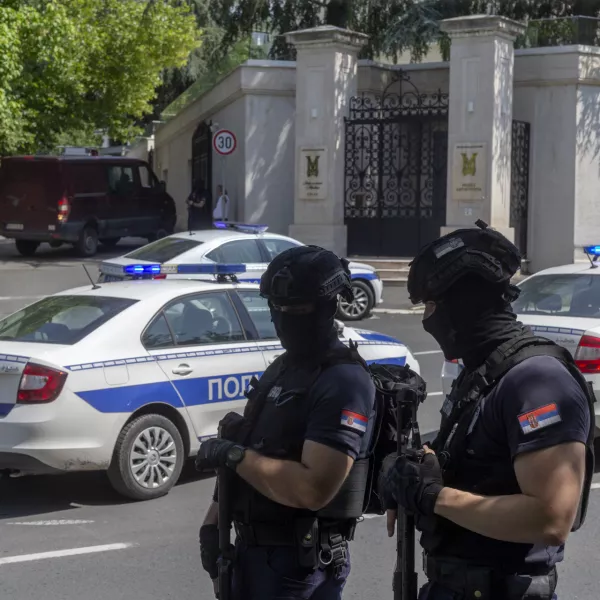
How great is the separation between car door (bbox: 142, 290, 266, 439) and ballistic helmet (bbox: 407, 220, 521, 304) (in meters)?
4.60

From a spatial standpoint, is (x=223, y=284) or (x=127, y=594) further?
(x=223, y=284)

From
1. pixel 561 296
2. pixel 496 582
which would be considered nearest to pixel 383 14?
pixel 561 296

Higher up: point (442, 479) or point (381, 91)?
point (381, 91)

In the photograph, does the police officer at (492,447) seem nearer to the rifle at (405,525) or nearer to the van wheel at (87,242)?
the rifle at (405,525)

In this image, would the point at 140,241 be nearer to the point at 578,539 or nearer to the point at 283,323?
the point at 578,539

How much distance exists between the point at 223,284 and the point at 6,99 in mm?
16749

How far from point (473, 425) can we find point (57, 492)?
521 cm

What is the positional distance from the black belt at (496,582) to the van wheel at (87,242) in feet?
77.4

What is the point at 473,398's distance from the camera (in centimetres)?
269

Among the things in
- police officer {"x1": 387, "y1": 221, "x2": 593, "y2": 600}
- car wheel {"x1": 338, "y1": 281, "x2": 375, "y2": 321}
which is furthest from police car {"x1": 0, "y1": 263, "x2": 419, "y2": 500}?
car wheel {"x1": 338, "y1": 281, "x2": 375, "y2": 321}

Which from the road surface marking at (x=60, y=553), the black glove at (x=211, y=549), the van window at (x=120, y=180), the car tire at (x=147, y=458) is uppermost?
the van window at (x=120, y=180)

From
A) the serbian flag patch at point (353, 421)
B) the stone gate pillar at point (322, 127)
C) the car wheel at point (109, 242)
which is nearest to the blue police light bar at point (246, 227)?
the stone gate pillar at point (322, 127)

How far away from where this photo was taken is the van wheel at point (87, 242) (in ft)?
84.2

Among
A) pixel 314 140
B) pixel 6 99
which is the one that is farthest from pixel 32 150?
pixel 314 140
